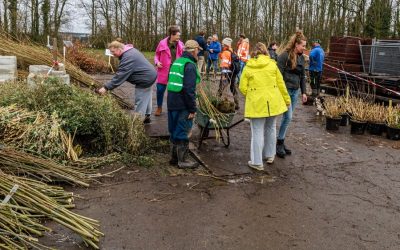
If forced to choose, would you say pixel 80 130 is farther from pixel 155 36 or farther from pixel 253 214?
pixel 155 36

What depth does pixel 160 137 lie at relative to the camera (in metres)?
7.38

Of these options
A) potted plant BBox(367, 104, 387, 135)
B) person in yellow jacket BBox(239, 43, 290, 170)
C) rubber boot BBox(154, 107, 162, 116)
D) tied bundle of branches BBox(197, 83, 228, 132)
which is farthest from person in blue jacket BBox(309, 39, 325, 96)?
person in yellow jacket BBox(239, 43, 290, 170)

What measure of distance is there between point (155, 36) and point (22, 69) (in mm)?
19893

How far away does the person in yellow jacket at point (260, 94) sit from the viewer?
578 cm

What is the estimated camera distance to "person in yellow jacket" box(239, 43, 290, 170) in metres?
5.78

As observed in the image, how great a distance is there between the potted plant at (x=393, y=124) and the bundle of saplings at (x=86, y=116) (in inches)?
201

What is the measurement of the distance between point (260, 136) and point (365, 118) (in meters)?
4.00

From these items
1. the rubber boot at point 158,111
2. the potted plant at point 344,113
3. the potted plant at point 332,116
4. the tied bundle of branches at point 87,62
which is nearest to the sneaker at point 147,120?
the rubber boot at point 158,111

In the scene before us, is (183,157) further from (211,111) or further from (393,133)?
(393,133)

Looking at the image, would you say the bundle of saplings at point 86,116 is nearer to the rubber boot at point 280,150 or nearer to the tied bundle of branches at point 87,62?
the rubber boot at point 280,150

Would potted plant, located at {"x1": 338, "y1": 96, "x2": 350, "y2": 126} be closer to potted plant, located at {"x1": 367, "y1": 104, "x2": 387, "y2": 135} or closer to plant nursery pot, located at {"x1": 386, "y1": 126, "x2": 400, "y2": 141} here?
potted plant, located at {"x1": 367, "y1": 104, "x2": 387, "y2": 135}


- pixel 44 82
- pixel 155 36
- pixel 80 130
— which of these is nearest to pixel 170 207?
pixel 80 130

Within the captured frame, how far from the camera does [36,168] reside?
5.07 m

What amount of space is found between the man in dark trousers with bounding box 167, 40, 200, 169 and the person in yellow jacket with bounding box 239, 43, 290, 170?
771mm
